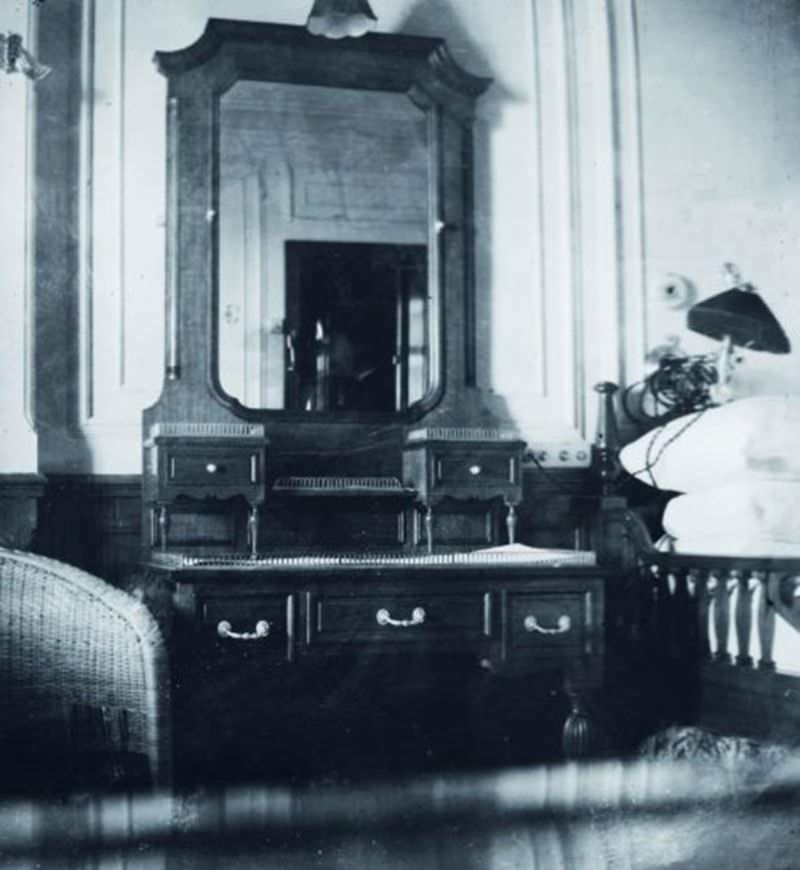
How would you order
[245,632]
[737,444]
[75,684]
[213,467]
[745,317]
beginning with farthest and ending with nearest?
[745,317] < [213,467] < [737,444] < [245,632] < [75,684]

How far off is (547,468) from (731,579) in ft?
2.39

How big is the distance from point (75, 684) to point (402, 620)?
3.29 ft

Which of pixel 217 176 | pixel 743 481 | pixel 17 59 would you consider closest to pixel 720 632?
pixel 743 481

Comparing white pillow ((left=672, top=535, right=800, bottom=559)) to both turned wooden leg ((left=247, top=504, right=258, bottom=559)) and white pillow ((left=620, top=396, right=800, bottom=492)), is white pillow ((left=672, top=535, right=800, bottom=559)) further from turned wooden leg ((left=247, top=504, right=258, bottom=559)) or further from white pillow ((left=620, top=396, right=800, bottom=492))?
turned wooden leg ((left=247, top=504, right=258, bottom=559))

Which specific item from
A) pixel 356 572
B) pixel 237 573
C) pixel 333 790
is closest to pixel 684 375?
pixel 356 572

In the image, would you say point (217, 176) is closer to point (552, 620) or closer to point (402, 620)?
point (402, 620)

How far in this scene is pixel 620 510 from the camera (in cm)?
280

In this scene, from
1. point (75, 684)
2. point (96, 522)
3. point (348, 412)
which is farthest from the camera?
point (348, 412)

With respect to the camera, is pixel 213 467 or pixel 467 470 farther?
pixel 467 470

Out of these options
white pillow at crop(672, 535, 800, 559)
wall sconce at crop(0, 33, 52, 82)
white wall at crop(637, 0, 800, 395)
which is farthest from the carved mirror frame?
white pillow at crop(672, 535, 800, 559)

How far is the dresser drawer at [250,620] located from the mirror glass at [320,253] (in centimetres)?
66

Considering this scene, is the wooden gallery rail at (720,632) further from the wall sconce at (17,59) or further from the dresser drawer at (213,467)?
the wall sconce at (17,59)

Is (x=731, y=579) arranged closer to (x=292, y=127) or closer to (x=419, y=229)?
(x=419, y=229)

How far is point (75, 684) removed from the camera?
1.48 meters
